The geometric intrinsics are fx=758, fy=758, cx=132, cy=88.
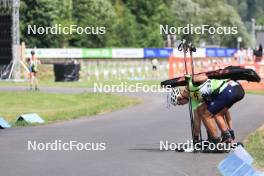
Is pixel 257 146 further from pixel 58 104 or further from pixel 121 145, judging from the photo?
pixel 58 104

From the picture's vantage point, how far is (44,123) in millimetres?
18938

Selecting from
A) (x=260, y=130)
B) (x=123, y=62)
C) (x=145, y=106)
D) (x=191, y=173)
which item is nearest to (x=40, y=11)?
(x=123, y=62)

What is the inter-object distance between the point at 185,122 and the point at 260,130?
10.5 feet

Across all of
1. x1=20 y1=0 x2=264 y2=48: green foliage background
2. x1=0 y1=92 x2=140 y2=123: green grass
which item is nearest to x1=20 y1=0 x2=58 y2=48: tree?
x1=20 y1=0 x2=264 y2=48: green foliage background

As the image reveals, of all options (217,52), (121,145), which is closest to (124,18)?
(217,52)

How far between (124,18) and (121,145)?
6631 centimetres

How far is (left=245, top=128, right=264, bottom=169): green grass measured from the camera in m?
11.8

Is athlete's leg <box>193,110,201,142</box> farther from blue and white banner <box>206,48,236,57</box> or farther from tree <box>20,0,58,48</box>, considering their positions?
blue and white banner <box>206,48,236,57</box>

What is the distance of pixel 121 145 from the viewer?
14.1 metres

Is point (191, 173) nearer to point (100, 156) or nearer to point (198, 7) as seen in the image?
point (100, 156)

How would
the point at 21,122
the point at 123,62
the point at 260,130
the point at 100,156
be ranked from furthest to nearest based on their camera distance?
1. the point at 123,62
2. the point at 21,122
3. the point at 260,130
4. the point at 100,156

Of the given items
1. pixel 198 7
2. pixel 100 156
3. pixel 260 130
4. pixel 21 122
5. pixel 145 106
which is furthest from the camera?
pixel 198 7

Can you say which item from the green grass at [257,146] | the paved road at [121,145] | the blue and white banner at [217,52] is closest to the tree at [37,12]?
the blue and white banner at [217,52]

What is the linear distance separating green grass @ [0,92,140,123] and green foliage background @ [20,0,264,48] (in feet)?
83.8
